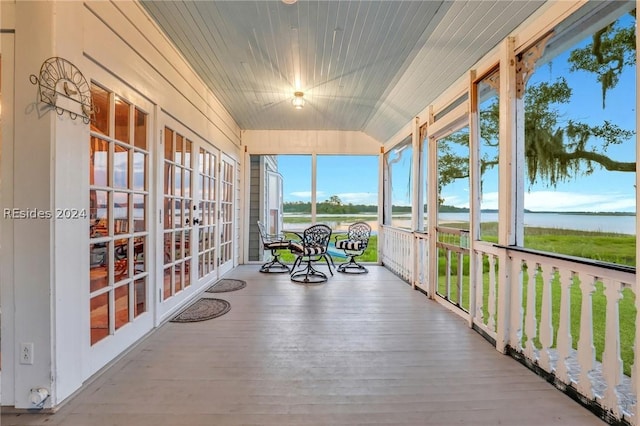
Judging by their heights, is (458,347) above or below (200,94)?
below

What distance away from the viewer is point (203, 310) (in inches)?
123

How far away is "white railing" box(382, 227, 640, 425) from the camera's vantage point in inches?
58.9

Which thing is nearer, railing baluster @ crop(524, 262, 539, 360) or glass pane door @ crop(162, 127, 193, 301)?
railing baluster @ crop(524, 262, 539, 360)

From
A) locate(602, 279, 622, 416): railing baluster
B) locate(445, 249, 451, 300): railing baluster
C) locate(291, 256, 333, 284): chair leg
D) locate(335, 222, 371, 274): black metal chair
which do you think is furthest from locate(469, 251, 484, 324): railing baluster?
locate(335, 222, 371, 274): black metal chair

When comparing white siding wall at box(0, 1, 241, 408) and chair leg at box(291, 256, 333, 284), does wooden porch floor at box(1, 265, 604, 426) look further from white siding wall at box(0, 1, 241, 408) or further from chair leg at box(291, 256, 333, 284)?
chair leg at box(291, 256, 333, 284)

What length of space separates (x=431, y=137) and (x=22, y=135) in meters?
3.70

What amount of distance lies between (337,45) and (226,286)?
132 inches

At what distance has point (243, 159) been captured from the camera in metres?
5.84

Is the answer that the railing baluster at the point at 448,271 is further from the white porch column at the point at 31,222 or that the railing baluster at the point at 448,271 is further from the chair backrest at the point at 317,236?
the white porch column at the point at 31,222

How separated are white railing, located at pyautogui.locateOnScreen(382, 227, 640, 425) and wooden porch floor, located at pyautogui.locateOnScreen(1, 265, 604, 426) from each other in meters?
0.13

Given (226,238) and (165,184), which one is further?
(226,238)

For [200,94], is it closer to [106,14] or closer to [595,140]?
[106,14]

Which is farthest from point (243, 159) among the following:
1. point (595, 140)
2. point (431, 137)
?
point (595, 140)

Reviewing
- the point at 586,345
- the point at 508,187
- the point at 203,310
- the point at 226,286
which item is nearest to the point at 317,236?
the point at 226,286
